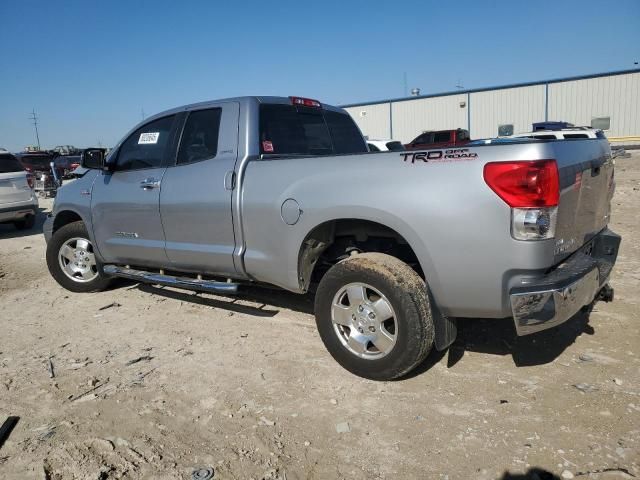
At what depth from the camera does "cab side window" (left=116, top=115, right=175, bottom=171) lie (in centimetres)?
468

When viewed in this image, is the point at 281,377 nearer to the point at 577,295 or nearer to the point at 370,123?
the point at 577,295

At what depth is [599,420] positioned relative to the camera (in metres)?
2.76

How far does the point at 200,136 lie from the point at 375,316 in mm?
2318

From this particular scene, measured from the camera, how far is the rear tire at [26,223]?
1087cm

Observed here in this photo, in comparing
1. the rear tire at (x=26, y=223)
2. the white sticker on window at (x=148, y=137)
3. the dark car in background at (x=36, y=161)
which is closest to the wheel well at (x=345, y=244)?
the white sticker on window at (x=148, y=137)

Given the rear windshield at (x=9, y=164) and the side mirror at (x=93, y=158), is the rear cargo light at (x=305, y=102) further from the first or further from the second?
the rear windshield at (x=9, y=164)

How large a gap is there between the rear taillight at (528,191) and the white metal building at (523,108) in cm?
3107

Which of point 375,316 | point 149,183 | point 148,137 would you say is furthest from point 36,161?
point 375,316

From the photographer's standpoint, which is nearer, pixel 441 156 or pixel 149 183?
pixel 441 156

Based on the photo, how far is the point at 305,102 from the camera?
183 inches

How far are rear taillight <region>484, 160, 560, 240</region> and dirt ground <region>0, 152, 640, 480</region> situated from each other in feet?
3.61

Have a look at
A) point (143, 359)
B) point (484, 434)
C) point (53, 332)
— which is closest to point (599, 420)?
point (484, 434)

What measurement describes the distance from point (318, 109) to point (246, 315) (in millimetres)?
2111

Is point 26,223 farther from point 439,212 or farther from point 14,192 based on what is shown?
point 439,212
